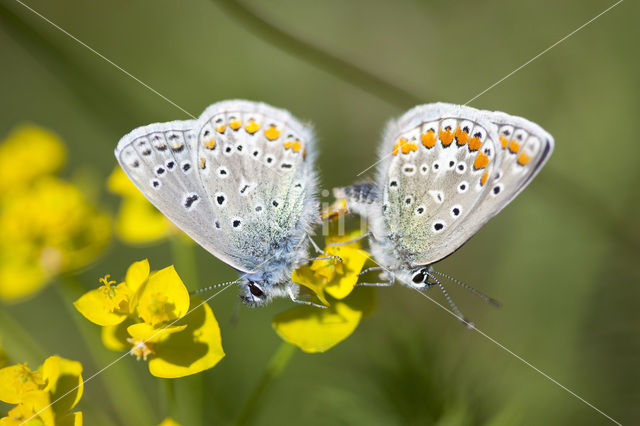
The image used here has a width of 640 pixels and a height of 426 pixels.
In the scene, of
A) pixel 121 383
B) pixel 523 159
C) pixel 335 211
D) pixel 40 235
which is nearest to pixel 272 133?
pixel 335 211

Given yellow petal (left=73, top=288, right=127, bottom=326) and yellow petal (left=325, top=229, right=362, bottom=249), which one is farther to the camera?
yellow petal (left=325, top=229, right=362, bottom=249)

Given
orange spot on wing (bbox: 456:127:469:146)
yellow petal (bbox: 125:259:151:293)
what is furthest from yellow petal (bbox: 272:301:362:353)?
orange spot on wing (bbox: 456:127:469:146)

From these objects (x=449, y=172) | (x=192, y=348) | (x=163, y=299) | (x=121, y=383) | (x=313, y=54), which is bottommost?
(x=121, y=383)

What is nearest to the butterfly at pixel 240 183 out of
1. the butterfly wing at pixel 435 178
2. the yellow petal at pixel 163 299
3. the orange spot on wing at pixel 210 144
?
the orange spot on wing at pixel 210 144

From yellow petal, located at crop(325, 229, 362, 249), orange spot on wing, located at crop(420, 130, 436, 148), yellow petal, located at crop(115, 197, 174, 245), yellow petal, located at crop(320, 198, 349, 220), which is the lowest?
yellow petal, located at crop(115, 197, 174, 245)

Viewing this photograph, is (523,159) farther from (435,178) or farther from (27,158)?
(27,158)

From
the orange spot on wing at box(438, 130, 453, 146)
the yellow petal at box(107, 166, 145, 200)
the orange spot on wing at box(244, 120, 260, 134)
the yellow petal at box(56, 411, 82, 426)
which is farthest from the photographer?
the yellow petal at box(107, 166, 145, 200)

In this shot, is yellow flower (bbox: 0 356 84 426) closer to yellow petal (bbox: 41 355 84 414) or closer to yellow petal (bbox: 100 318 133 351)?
yellow petal (bbox: 41 355 84 414)
